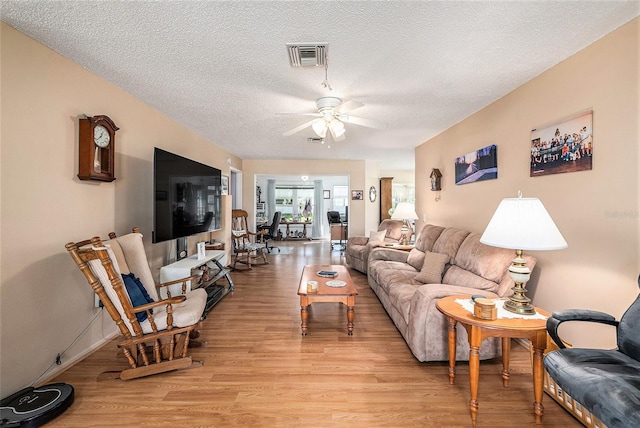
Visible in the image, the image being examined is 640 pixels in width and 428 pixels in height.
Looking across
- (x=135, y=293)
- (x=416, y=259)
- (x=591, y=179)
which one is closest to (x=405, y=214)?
(x=416, y=259)

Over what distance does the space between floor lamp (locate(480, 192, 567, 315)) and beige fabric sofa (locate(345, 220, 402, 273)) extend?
3.31 m

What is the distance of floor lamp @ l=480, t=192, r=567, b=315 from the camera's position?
167 centimetres

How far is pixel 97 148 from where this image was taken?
2.47 m

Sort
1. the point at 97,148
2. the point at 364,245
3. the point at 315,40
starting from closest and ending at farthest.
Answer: the point at 315,40
the point at 97,148
the point at 364,245

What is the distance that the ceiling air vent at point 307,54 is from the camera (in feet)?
6.64

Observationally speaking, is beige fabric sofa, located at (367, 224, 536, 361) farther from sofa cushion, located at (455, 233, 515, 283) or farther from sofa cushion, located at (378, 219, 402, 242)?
sofa cushion, located at (378, 219, 402, 242)

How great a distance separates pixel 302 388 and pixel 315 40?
2410 mm

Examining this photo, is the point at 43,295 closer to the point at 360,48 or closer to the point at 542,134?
the point at 360,48

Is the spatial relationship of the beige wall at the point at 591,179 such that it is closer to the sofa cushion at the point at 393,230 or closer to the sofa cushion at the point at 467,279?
the sofa cushion at the point at 467,279

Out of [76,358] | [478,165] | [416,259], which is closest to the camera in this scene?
[76,358]

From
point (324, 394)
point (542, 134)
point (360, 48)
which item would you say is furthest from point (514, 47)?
point (324, 394)

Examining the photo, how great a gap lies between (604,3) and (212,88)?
2.92 m

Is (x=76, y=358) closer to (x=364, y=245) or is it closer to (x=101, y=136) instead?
(x=101, y=136)

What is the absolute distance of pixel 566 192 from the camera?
2.26 meters
